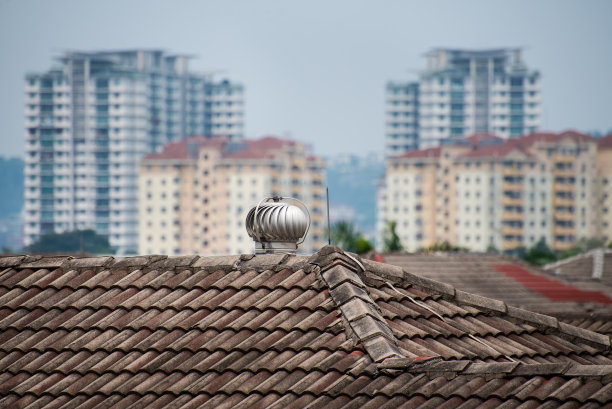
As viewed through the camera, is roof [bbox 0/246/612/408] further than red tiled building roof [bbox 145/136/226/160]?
No

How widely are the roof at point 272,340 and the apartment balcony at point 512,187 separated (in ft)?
547

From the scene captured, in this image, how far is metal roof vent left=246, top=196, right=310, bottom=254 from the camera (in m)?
11.6

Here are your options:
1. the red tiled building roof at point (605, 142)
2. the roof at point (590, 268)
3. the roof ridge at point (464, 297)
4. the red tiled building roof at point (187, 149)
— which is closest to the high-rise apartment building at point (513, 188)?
the red tiled building roof at point (605, 142)

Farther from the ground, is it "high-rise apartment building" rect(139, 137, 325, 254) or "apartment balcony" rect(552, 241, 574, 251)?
"high-rise apartment building" rect(139, 137, 325, 254)

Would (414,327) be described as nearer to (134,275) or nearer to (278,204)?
(278,204)

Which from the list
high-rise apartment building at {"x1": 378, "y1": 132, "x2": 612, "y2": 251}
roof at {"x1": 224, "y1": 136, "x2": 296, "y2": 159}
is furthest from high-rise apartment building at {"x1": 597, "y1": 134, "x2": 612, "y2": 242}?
roof at {"x1": 224, "y1": 136, "x2": 296, "y2": 159}

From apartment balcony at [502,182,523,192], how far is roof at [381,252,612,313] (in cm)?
14762

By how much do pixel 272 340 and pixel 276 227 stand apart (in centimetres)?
205

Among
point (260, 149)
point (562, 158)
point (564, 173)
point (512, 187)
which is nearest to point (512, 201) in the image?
point (512, 187)

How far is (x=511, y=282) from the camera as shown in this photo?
2650 cm

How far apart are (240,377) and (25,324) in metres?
2.76

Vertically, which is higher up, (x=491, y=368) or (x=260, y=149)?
(x=260, y=149)

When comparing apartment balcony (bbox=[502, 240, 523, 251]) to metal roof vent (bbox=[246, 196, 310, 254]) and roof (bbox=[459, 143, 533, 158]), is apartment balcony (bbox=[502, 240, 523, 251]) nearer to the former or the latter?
roof (bbox=[459, 143, 533, 158])

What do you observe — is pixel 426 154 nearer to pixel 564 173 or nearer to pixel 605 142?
pixel 564 173
